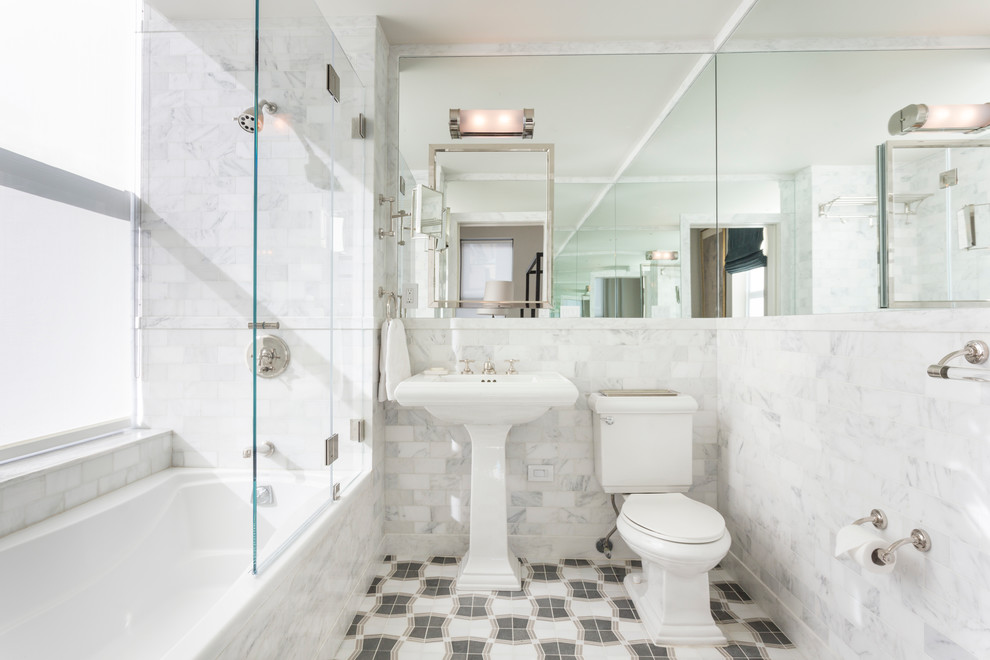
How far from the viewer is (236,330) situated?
1.91 metres

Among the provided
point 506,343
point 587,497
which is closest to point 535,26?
point 506,343

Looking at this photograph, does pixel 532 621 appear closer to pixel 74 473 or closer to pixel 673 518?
pixel 673 518

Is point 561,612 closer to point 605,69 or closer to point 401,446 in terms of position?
point 401,446

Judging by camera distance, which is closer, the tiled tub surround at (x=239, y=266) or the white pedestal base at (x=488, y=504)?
the tiled tub surround at (x=239, y=266)

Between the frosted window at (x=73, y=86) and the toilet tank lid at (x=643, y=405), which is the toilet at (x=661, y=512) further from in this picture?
the frosted window at (x=73, y=86)

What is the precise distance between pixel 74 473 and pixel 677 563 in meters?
2.04

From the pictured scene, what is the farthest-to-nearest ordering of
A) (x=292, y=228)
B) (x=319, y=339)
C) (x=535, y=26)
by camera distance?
(x=535, y=26), (x=319, y=339), (x=292, y=228)

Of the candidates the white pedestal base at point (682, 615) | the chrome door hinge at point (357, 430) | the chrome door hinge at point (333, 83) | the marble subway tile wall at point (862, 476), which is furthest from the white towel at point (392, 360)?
the marble subway tile wall at point (862, 476)

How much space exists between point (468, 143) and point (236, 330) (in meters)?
1.40

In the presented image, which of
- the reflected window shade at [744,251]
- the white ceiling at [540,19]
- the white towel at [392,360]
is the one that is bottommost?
the white towel at [392,360]

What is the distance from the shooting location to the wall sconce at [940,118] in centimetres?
92

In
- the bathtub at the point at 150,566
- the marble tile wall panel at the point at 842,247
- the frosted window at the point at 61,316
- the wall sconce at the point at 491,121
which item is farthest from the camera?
the wall sconce at the point at 491,121

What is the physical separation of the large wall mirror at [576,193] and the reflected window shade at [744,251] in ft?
0.58

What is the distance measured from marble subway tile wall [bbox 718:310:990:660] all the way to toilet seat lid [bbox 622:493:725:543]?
0.30 metres
